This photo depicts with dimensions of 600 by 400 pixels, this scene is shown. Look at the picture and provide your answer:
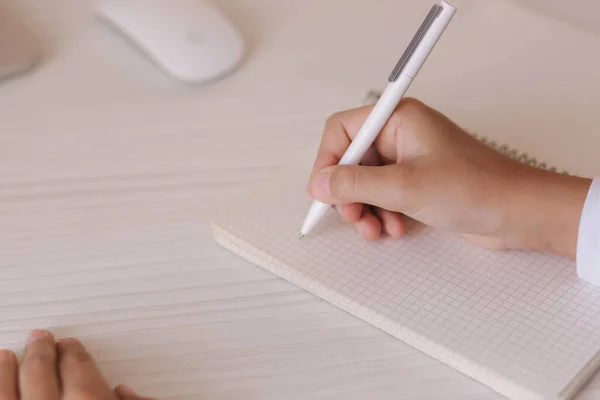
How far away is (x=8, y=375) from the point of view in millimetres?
591

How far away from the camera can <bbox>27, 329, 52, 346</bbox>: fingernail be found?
62cm

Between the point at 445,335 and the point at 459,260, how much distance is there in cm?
8

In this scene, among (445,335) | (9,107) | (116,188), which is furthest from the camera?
(9,107)

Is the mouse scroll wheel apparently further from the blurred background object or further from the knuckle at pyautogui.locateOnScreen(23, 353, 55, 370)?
the knuckle at pyautogui.locateOnScreen(23, 353, 55, 370)

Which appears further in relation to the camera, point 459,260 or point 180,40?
point 180,40

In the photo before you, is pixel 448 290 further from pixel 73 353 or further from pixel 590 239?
pixel 73 353

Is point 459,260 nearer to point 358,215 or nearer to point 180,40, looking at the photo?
point 358,215

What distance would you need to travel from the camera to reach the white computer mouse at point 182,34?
90cm

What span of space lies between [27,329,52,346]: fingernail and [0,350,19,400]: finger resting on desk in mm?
16

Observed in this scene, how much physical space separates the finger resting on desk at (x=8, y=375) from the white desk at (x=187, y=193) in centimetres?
3

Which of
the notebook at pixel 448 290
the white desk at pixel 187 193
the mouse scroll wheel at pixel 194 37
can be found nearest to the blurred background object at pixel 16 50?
the white desk at pixel 187 193

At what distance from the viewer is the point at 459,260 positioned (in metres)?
0.67

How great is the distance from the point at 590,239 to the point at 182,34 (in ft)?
1.60

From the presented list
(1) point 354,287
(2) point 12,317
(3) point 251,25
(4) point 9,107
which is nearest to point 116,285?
(2) point 12,317
